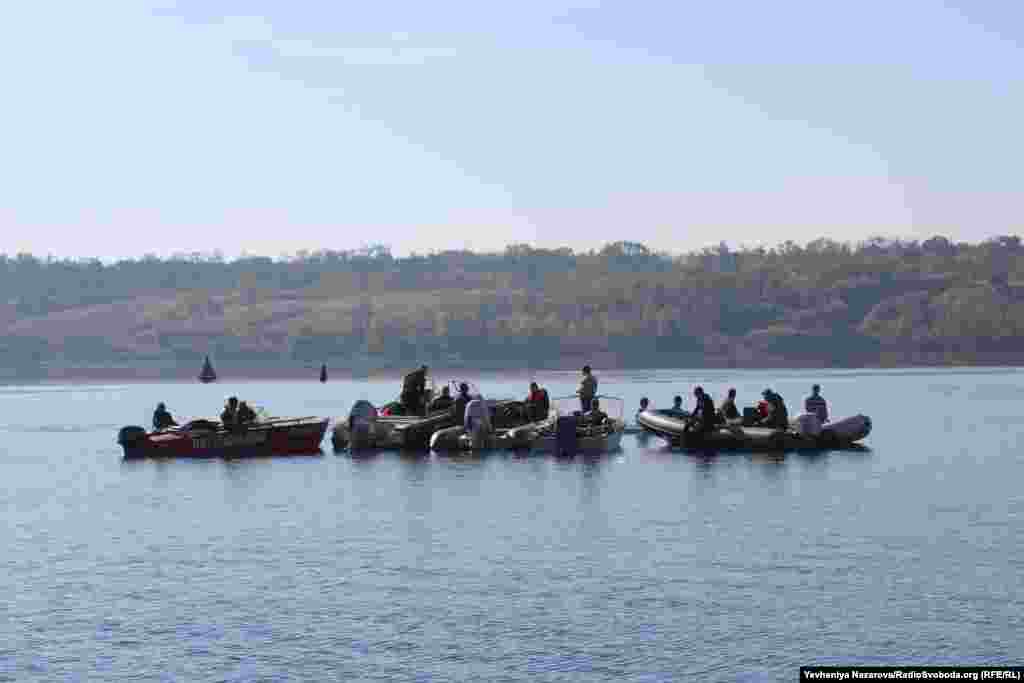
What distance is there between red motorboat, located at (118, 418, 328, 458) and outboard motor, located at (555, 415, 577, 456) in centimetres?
1040

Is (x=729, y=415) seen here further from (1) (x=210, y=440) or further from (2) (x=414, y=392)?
(1) (x=210, y=440)

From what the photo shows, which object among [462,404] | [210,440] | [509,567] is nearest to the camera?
[509,567]

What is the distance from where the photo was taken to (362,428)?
63.2m

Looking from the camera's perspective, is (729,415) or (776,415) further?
(729,415)

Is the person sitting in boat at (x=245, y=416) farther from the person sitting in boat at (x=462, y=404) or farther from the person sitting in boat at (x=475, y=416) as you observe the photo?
the person sitting in boat at (x=475, y=416)

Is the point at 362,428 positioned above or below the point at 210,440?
above

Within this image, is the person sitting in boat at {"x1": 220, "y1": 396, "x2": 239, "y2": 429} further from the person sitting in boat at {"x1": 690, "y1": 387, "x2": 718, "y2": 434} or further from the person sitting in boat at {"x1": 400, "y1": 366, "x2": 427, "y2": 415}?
the person sitting in boat at {"x1": 690, "y1": 387, "x2": 718, "y2": 434}

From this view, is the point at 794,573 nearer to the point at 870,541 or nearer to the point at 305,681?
the point at 870,541

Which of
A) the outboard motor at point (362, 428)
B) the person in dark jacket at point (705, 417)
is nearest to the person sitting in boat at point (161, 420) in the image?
the outboard motor at point (362, 428)

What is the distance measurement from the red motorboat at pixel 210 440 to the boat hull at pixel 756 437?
14.0m

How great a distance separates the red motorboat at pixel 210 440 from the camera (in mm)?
62750

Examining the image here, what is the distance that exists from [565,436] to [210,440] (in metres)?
13.4

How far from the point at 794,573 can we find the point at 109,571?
13995 millimetres

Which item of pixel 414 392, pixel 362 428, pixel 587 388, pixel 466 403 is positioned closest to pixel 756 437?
pixel 587 388
